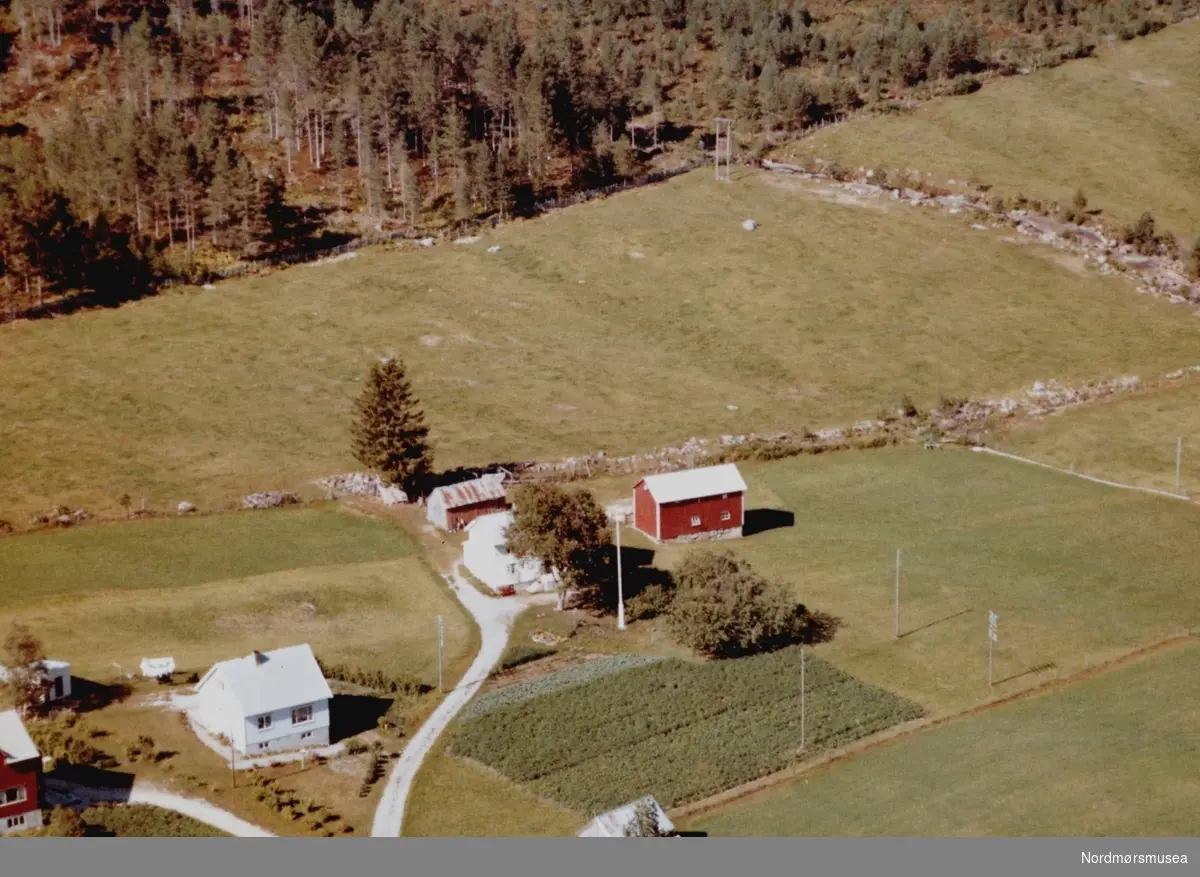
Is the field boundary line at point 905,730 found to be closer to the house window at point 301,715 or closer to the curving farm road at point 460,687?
the curving farm road at point 460,687

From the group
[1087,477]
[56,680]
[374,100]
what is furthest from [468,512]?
[374,100]

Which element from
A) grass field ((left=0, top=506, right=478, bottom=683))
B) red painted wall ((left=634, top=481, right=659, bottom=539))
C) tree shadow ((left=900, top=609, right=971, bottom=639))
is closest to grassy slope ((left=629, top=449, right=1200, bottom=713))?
tree shadow ((left=900, top=609, right=971, bottom=639))

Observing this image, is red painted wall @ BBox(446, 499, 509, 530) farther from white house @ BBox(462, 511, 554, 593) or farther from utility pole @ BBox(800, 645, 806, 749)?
utility pole @ BBox(800, 645, 806, 749)

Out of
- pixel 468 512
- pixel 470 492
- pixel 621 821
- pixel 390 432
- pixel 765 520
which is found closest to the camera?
pixel 621 821

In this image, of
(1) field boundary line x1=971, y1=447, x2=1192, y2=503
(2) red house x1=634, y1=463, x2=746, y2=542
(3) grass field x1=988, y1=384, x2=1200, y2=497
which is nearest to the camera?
(2) red house x1=634, y1=463, x2=746, y2=542

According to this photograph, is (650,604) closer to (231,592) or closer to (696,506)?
(696,506)
